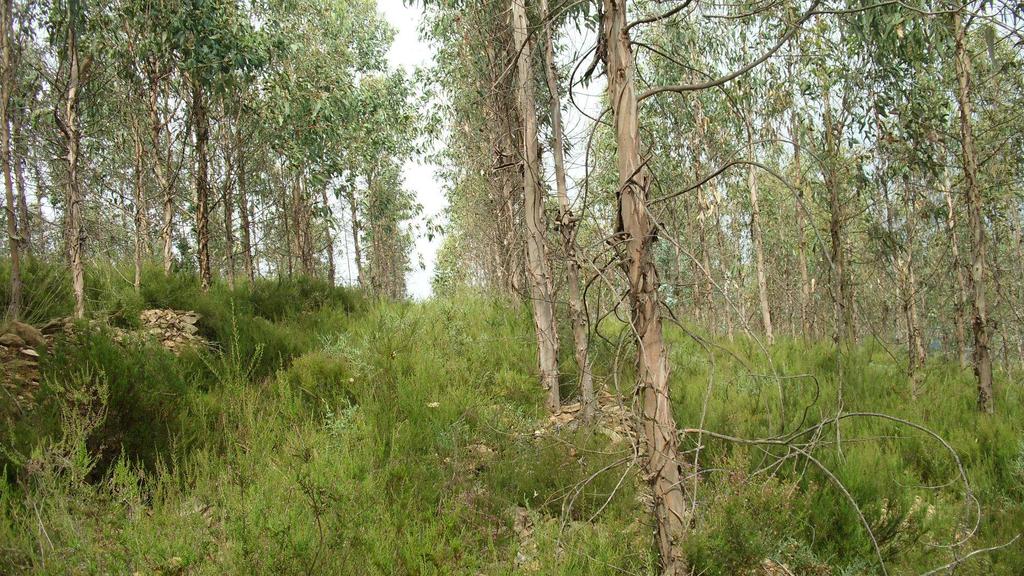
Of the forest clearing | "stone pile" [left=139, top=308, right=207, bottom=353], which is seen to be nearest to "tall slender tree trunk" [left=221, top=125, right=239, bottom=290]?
the forest clearing

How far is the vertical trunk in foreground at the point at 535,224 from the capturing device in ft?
17.7

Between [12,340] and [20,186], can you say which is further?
[20,186]

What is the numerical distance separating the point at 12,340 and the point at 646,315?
5.03 meters

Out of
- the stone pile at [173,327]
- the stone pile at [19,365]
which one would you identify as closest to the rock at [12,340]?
the stone pile at [19,365]

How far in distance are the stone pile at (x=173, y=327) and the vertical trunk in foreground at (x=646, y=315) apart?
196 inches

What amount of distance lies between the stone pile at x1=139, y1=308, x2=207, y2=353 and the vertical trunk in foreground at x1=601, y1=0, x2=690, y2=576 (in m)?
4.98

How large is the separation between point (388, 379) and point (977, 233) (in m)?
5.93

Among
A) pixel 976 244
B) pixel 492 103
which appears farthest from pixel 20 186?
pixel 976 244

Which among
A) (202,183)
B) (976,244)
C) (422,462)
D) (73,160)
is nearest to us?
(422,462)

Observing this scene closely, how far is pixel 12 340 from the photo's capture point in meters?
4.32

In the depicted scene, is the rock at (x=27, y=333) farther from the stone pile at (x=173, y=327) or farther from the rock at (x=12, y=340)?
the stone pile at (x=173, y=327)

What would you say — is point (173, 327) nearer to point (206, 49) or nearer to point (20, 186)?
point (206, 49)

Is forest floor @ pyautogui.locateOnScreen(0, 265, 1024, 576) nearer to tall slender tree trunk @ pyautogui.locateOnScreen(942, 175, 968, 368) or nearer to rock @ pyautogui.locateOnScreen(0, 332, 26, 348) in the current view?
rock @ pyautogui.locateOnScreen(0, 332, 26, 348)

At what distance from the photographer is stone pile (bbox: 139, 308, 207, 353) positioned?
5465 millimetres
